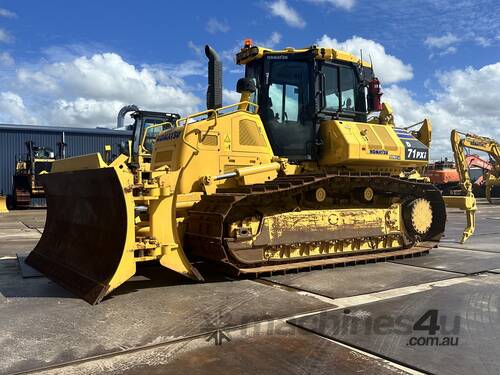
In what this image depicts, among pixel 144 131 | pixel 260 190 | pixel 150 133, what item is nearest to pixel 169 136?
pixel 260 190

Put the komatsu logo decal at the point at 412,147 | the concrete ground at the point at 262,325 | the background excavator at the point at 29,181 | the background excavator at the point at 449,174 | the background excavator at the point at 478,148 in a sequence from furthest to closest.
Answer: the background excavator at the point at 449,174 < the background excavator at the point at 29,181 < the background excavator at the point at 478,148 < the komatsu logo decal at the point at 412,147 < the concrete ground at the point at 262,325

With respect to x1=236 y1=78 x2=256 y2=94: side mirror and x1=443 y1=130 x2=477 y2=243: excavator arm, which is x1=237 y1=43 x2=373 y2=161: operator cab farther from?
x1=443 y1=130 x2=477 y2=243: excavator arm

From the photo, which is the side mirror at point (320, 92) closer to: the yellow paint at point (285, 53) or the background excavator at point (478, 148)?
the yellow paint at point (285, 53)

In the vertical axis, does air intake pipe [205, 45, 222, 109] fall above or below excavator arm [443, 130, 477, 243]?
above

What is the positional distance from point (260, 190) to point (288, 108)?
77.9 inches

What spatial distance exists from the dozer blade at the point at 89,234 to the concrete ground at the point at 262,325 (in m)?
0.25

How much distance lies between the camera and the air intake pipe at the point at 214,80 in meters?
7.22

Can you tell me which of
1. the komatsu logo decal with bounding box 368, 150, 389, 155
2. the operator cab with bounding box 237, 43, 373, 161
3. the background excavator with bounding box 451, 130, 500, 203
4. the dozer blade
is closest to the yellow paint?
the operator cab with bounding box 237, 43, 373, 161

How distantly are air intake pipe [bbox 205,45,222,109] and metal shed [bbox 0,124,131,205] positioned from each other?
73.1 feet

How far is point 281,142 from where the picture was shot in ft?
25.6

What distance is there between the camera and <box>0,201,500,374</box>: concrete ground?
139 inches

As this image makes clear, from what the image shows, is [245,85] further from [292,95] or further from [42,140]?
[42,140]

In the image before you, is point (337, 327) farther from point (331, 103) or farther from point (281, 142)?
point (331, 103)

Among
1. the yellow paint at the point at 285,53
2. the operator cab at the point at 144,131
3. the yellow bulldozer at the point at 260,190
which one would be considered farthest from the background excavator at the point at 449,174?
the yellow paint at the point at 285,53
